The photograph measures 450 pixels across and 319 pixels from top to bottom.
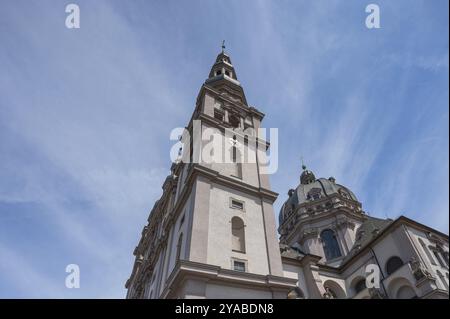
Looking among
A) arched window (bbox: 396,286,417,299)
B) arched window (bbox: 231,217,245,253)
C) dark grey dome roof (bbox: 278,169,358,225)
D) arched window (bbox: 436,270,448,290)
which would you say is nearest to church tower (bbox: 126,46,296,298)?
arched window (bbox: 231,217,245,253)

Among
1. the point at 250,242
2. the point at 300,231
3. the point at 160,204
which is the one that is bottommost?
the point at 250,242

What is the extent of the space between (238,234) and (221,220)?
1755mm

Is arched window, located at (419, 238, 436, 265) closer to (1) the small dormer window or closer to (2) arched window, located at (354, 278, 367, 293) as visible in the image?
(2) arched window, located at (354, 278, 367, 293)

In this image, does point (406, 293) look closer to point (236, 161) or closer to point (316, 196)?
point (236, 161)

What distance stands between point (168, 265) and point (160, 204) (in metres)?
16.4

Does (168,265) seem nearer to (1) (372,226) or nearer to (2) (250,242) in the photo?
(2) (250,242)

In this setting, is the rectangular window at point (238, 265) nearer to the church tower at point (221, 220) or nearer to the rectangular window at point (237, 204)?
the church tower at point (221, 220)

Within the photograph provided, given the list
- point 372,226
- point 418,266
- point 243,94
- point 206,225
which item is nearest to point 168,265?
point 206,225

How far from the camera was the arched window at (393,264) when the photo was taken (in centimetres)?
2774

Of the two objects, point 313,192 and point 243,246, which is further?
point 313,192

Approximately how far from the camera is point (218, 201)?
71.7ft

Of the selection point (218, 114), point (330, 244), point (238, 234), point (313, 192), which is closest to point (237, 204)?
point (238, 234)

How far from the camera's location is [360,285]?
3192cm

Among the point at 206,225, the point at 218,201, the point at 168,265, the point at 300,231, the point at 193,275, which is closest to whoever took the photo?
the point at 193,275
